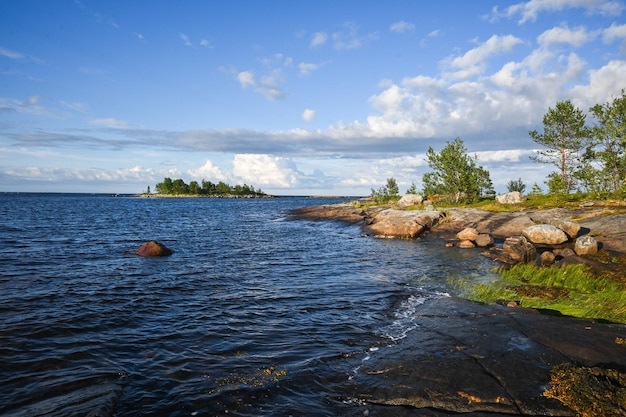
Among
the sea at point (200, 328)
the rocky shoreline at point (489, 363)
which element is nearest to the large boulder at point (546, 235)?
the sea at point (200, 328)

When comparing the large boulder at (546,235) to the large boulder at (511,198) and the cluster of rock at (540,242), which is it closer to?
the cluster of rock at (540,242)

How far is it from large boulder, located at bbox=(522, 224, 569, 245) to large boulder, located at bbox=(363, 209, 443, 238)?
43.0ft

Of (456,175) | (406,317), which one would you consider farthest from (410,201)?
(406,317)

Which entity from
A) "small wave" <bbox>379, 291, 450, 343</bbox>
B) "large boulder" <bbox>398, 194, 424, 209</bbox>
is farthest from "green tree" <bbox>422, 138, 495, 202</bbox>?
"small wave" <bbox>379, 291, 450, 343</bbox>

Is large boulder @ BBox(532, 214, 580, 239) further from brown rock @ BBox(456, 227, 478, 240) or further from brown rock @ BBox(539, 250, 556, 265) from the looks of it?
brown rock @ BBox(539, 250, 556, 265)

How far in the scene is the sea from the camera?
29.4 feet

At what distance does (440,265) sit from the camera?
2658 centimetres

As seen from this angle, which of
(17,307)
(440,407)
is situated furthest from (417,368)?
(17,307)

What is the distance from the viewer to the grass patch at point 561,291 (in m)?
14.4

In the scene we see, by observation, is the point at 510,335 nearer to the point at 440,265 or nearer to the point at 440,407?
the point at 440,407

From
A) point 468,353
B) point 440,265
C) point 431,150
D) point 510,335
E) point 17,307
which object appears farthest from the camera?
point 431,150

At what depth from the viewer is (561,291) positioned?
17.2m

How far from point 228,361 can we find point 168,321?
4761 mm

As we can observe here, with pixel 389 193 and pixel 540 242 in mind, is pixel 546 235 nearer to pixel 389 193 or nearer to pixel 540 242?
pixel 540 242
